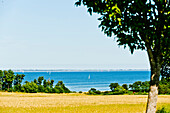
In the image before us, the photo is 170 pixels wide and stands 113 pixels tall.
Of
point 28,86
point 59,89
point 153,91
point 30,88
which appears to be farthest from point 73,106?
point 28,86

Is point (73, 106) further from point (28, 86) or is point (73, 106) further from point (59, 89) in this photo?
point (28, 86)

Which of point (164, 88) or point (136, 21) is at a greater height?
point (136, 21)

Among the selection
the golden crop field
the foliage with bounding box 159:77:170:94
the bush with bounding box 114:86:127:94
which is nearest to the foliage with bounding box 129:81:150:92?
the foliage with bounding box 159:77:170:94

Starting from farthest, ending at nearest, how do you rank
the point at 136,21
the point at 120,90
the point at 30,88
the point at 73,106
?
the point at 120,90 → the point at 30,88 → the point at 73,106 → the point at 136,21

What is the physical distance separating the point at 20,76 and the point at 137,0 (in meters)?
78.2

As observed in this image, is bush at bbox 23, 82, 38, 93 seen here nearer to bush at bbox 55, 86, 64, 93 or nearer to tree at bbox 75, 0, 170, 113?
bush at bbox 55, 86, 64, 93

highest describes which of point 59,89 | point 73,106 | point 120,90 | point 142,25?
point 142,25

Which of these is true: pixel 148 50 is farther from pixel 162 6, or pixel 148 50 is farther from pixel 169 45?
pixel 162 6

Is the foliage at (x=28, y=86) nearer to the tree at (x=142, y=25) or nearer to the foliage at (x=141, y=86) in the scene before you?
the foliage at (x=141, y=86)

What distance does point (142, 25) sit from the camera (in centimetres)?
1144

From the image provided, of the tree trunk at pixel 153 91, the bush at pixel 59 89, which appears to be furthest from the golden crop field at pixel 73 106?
the bush at pixel 59 89

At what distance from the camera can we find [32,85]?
64562mm

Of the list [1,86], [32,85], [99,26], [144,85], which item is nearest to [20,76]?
[1,86]

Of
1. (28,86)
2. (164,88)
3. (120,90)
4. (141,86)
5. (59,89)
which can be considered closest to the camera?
(164,88)
